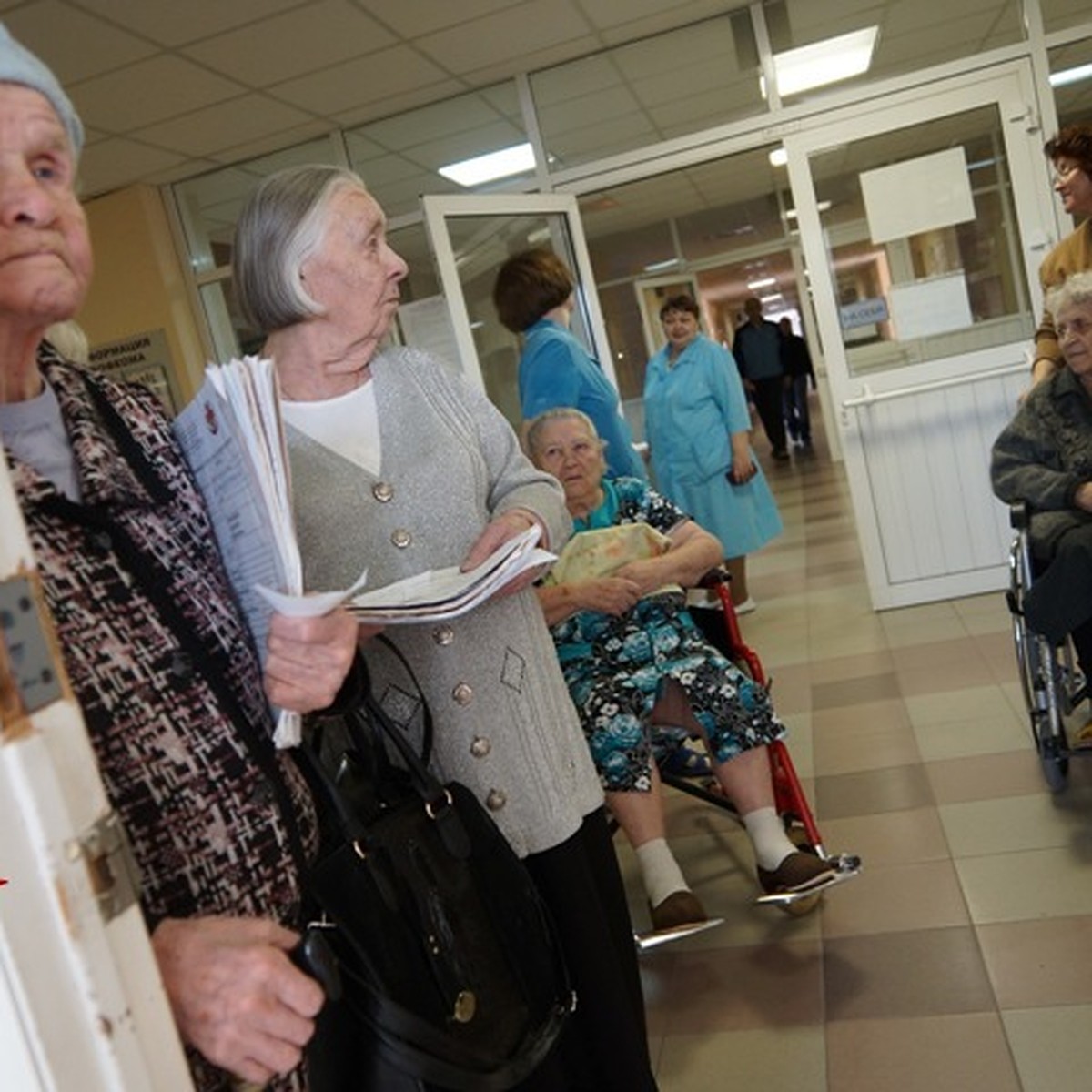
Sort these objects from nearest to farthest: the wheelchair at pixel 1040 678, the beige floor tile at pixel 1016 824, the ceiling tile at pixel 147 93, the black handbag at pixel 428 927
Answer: the black handbag at pixel 428 927 → the beige floor tile at pixel 1016 824 → the wheelchair at pixel 1040 678 → the ceiling tile at pixel 147 93

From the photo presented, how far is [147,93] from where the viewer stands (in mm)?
4133

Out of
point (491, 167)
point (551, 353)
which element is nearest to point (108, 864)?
point (551, 353)

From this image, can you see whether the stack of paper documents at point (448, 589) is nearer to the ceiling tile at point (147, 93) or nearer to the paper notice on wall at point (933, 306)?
the ceiling tile at point (147, 93)

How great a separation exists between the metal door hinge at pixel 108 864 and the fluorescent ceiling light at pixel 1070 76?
16.2 ft

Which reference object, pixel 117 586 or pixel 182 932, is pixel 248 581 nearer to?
pixel 117 586

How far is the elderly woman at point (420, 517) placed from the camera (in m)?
1.18

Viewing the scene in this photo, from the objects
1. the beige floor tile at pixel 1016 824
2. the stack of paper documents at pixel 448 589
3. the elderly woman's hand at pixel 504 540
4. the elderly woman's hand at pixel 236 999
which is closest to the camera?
the elderly woman's hand at pixel 236 999

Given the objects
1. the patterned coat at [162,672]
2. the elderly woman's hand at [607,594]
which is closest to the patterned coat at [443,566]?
the patterned coat at [162,672]

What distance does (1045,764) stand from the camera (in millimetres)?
2588

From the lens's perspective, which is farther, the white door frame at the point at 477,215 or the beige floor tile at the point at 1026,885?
the white door frame at the point at 477,215

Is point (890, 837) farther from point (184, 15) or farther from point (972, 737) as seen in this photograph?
point (184, 15)

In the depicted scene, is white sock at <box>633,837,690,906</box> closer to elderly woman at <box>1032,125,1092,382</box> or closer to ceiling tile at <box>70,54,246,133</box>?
elderly woman at <box>1032,125,1092,382</box>

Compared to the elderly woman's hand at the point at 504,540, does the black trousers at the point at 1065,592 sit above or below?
below

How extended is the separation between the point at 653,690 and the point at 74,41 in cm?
303
